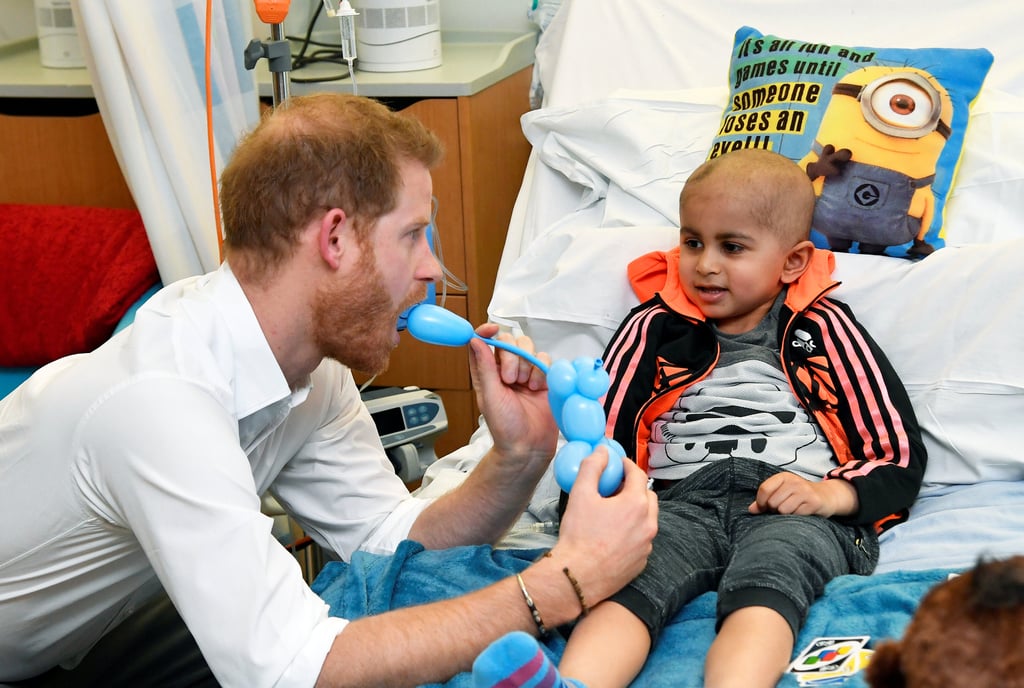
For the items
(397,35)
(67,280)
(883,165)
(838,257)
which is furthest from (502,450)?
(397,35)

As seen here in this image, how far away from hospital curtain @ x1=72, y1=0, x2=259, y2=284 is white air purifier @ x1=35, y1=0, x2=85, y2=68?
1.88ft

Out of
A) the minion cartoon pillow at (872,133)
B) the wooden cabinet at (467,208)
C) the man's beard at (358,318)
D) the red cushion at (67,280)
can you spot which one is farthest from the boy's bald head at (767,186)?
the red cushion at (67,280)

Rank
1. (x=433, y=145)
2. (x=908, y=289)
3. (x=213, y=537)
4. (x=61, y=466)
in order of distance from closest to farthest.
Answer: (x=213, y=537) < (x=61, y=466) < (x=433, y=145) < (x=908, y=289)

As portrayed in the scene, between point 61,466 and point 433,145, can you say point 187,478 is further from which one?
point 433,145

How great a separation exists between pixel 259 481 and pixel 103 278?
100 cm

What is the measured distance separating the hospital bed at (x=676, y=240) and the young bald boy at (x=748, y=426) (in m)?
0.05

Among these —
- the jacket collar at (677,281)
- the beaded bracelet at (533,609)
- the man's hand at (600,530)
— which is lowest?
the beaded bracelet at (533,609)

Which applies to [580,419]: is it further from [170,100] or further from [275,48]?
[170,100]

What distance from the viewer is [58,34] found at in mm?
2713

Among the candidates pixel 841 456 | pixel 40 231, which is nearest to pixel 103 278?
pixel 40 231

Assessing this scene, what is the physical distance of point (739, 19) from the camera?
2.31m

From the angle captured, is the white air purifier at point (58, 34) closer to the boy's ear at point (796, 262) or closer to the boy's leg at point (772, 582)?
the boy's ear at point (796, 262)

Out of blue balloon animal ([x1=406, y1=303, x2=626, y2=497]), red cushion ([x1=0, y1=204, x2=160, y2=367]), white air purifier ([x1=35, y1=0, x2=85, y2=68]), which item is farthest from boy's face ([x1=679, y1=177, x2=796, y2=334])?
white air purifier ([x1=35, y1=0, x2=85, y2=68])

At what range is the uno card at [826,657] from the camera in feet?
3.75
